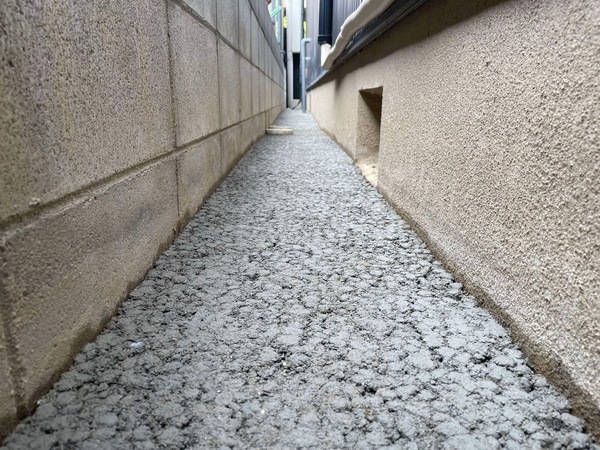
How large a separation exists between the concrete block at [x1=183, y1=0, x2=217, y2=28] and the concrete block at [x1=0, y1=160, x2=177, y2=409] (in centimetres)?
93

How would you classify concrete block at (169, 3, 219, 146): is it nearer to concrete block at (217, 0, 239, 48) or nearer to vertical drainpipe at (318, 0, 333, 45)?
concrete block at (217, 0, 239, 48)

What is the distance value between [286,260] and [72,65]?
92 centimetres

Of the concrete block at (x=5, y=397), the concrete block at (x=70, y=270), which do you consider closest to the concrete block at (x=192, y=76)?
the concrete block at (x=70, y=270)

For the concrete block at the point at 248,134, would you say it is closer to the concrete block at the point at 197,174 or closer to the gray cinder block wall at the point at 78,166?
the concrete block at the point at 197,174

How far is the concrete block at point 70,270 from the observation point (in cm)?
74

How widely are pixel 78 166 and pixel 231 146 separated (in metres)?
2.18

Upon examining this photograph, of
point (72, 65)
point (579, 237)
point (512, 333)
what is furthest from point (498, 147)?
point (72, 65)

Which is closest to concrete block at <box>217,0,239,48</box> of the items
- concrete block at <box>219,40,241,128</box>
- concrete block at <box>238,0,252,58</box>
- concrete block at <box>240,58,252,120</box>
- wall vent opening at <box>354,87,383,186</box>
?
concrete block at <box>219,40,241,128</box>

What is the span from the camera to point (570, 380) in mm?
835

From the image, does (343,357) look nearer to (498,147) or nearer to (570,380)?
(570,380)

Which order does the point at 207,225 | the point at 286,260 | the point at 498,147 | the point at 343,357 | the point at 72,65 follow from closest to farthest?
1. the point at 72,65
2. the point at 343,357
3. the point at 498,147
4. the point at 286,260
5. the point at 207,225

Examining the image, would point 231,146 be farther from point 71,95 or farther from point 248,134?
point 71,95

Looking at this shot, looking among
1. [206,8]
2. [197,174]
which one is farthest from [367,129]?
[197,174]

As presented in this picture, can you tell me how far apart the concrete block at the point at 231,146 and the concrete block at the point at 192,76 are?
357mm
